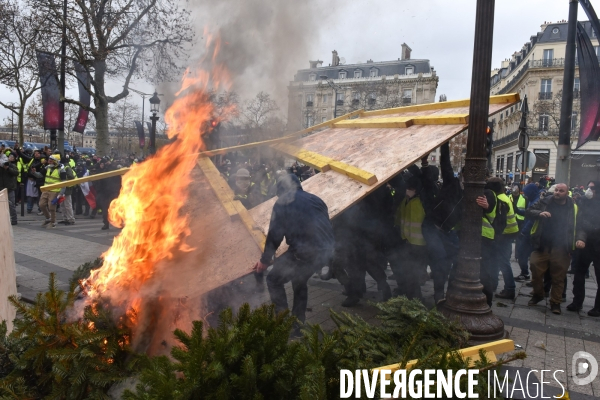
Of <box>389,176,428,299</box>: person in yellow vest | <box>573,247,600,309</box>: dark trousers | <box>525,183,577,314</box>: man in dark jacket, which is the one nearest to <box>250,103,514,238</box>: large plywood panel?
<box>389,176,428,299</box>: person in yellow vest

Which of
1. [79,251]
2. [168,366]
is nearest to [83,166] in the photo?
[79,251]

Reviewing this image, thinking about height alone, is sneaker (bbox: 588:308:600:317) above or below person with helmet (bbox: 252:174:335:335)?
below

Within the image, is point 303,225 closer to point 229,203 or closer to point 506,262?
point 229,203

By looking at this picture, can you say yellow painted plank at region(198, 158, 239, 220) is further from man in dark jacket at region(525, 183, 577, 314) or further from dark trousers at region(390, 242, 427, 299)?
man in dark jacket at region(525, 183, 577, 314)

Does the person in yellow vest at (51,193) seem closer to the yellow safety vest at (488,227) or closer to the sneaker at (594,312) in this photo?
the yellow safety vest at (488,227)

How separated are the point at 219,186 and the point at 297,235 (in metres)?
0.98

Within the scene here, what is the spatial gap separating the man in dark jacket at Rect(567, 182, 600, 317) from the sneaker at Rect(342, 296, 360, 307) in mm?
2880

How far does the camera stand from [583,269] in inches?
225

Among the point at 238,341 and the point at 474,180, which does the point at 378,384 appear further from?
the point at 474,180

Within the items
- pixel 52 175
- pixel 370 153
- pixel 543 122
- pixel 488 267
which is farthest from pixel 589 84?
pixel 543 122

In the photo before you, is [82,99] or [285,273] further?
[82,99]

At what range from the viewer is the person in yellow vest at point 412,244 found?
17.7 feet

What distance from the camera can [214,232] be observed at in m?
3.87

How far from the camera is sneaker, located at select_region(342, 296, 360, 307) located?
5621mm
